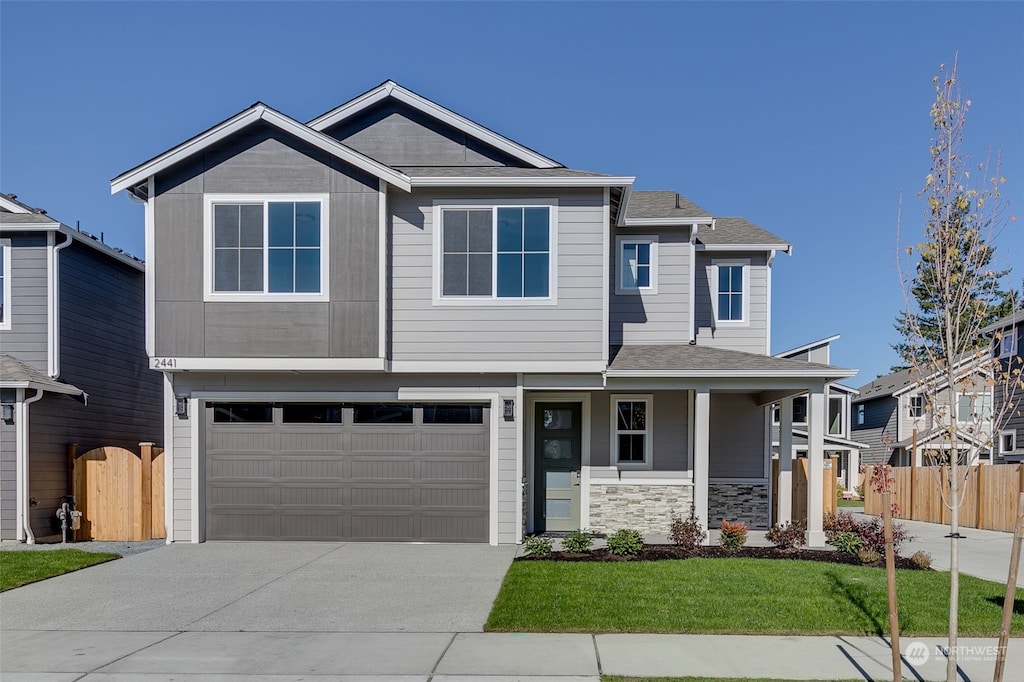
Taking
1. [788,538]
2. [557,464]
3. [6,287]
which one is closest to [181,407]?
[6,287]

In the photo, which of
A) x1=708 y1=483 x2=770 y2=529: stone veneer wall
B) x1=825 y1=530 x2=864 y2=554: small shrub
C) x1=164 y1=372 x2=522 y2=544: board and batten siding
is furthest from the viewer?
x1=708 y1=483 x2=770 y2=529: stone veneer wall

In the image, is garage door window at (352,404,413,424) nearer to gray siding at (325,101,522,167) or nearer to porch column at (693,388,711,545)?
gray siding at (325,101,522,167)

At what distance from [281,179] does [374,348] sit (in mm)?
2919

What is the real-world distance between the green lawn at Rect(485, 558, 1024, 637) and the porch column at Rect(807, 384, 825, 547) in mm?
1781

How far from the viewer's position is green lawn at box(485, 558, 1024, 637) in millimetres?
7469

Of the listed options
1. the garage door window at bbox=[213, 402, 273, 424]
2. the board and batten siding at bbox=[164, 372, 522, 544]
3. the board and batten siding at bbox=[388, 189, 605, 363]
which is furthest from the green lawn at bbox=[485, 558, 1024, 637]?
the garage door window at bbox=[213, 402, 273, 424]

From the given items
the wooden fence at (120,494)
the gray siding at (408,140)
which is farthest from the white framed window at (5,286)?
the gray siding at (408,140)

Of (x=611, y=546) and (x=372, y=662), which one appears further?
(x=611, y=546)

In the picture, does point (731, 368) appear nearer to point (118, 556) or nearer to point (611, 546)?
point (611, 546)

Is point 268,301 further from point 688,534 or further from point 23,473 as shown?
point 688,534

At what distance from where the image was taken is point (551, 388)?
1245 cm

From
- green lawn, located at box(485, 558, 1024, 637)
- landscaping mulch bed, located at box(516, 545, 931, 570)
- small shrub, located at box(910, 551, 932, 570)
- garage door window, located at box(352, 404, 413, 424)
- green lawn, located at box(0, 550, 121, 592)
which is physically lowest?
green lawn, located at box(0, 550, 121, 592)

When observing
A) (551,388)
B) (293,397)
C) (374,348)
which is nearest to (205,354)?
(293,397)

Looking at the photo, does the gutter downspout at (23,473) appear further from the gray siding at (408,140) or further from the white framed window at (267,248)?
the gray siding at (408,140)
